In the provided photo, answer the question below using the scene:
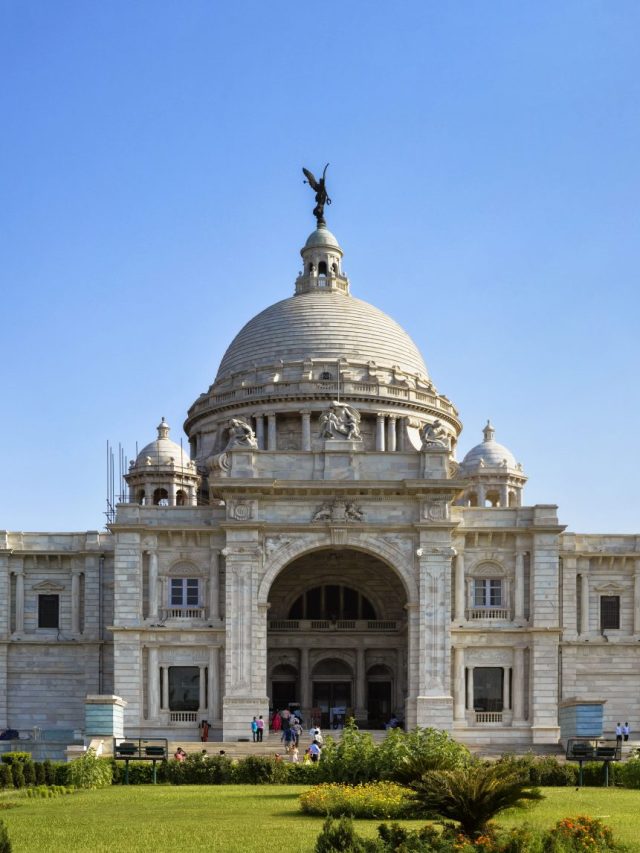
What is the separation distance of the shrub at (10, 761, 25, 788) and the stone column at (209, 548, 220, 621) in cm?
1983

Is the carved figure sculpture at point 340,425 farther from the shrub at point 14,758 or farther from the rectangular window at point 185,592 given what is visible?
the shrub at point 14,758

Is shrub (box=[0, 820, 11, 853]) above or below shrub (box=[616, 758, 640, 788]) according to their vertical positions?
above

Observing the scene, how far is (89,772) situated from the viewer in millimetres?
44312

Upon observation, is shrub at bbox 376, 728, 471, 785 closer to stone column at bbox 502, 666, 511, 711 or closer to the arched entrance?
stone column at bbox 502, 666, 511, 711

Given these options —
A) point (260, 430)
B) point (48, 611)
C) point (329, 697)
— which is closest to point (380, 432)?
point (260, 430)

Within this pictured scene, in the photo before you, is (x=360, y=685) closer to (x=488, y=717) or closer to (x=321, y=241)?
(x=488, y=717)

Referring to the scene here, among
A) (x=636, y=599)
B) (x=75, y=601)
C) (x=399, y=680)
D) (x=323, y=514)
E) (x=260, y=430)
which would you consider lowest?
(x=399, y=680)

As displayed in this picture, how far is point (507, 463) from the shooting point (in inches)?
3098

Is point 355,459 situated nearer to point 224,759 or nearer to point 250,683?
point 250,683

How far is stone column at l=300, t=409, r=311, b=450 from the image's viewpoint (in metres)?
77.7

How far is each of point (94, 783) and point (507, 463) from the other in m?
39.6

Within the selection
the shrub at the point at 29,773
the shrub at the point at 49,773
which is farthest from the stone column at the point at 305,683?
the shrub at the point at 29,773

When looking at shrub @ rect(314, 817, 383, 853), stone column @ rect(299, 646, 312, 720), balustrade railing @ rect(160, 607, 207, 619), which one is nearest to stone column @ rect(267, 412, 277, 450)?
stone column @ rect(299, 646, 312, 720)

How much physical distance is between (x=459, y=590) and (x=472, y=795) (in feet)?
117
